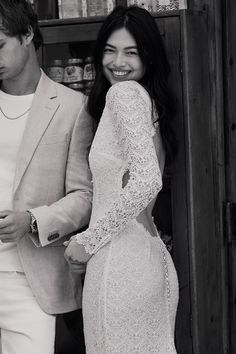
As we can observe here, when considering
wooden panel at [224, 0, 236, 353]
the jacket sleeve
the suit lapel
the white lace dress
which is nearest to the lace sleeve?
the white lace dress

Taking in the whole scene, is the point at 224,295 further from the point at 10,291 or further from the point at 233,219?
the point at 10,291

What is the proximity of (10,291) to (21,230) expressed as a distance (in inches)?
10.1

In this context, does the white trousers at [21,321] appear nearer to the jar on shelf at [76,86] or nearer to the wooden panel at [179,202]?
the wooden panel at [179,202]

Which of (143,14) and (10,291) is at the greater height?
(143,14)

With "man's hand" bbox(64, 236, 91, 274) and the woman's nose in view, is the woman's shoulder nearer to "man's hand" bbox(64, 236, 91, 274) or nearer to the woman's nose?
the woman's nose

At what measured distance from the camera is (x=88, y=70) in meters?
3.27

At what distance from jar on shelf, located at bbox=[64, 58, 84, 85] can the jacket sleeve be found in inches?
14.7

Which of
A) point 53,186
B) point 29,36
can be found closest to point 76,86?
point 29,36

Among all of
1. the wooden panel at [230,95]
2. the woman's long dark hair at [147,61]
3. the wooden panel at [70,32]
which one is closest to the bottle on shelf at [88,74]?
the wooden panel at [70,32]

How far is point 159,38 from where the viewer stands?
9.39 feet

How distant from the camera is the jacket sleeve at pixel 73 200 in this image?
109 inches

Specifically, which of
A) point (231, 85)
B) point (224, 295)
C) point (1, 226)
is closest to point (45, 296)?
point (1, 226)

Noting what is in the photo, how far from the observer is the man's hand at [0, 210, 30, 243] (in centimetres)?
266

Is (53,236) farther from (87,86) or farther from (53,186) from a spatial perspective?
(87,86)
